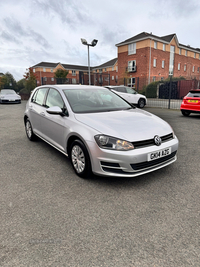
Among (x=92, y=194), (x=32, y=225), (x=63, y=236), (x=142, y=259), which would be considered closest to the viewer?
(x=142, y=259)

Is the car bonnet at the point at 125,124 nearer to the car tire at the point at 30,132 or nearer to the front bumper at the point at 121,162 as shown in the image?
the front bumper at the point at 121,162

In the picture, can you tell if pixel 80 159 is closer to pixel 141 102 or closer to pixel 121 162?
pixel 121 162

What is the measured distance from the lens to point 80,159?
3373 mm

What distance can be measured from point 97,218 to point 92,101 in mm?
2457

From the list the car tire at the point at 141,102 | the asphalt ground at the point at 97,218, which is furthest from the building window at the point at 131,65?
the asphalt ground at the point at 97,218

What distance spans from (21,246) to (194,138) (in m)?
5.48

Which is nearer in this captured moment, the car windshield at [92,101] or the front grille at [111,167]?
the front grille at [111,167]

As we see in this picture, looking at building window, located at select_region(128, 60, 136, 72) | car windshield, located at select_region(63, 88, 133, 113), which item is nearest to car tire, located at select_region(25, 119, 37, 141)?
car windshield, located at select_region(63, 88, 133, 113)

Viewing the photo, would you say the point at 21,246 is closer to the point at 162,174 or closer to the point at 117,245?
the point at 117,245

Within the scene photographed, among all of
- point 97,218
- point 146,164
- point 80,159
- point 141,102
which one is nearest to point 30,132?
point 80,159

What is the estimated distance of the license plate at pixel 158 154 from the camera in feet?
9.78

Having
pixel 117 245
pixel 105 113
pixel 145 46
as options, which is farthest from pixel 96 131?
pixel 145 46

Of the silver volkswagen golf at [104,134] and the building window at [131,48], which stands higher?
the building window at [131,48]

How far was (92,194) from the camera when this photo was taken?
2.92 m
